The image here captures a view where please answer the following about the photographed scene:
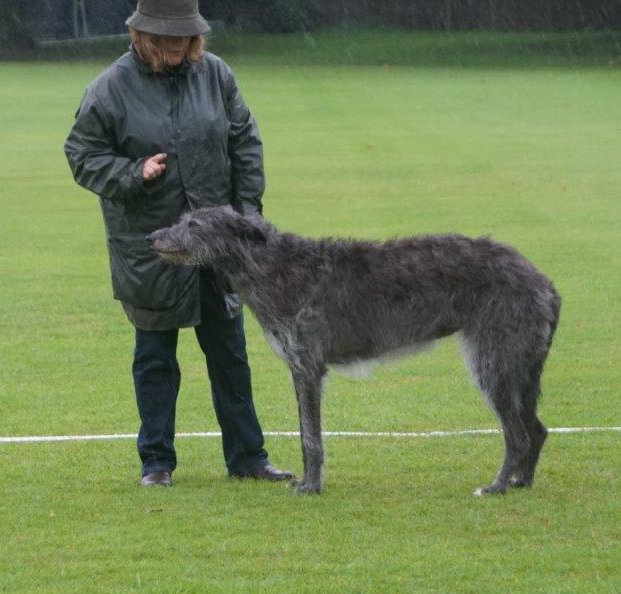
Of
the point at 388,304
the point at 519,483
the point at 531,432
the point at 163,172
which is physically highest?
the point at 163,172

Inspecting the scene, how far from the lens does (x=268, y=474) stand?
27.9 feet

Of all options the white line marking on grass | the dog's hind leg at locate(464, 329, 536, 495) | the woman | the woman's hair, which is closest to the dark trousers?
the woman

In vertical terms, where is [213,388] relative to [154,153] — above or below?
below

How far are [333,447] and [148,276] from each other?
1768 millimetres

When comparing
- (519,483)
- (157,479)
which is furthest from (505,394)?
(157,479)

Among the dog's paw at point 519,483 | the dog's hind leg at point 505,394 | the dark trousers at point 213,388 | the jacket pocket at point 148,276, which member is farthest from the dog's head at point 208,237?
the dog's paw at point 519,483

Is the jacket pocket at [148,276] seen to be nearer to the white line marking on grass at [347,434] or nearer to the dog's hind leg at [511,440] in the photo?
the white line marking on grass at [347,434]

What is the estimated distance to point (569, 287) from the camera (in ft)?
50.2

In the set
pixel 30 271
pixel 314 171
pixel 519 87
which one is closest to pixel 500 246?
pixel 30 271

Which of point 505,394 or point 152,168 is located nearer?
point 152,168

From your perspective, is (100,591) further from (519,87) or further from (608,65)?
(608,65)

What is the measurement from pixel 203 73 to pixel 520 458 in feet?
8.90

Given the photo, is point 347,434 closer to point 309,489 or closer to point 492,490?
point 309,489

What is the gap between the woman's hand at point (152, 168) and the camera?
789 cm
